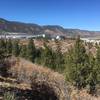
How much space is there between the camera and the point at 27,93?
11922 millimetres

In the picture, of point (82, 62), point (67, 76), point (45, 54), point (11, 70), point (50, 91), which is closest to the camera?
point (50, 91)

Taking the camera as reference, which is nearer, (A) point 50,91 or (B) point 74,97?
(B) point 74,97

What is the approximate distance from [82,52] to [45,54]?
23280 mm

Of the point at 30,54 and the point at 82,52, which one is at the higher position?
the point at 82,52

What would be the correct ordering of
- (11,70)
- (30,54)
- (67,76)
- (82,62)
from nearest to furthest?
(11,70) < (67,76) < (82,62) < (30,54)

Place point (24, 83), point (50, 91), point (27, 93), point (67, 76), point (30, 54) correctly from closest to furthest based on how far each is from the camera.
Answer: point (27, 93), point (50, 91), point (24, 83), point (67, 76), point (30, 54)

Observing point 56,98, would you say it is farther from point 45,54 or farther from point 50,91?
point 45,54

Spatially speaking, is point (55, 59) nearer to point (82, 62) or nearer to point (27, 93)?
point (82, 62)

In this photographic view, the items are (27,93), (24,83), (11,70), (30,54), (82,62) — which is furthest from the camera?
(30,54)

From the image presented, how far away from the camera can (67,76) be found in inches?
953

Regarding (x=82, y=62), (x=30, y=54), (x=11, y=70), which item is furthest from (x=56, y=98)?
(x=30, y=54)

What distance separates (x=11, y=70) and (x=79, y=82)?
7940 millimetres

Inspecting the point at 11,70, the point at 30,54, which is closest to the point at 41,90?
the point at 11,70

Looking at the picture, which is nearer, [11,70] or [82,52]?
[11,70]
